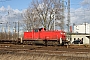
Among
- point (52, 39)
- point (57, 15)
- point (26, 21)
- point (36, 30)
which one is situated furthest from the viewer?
point (26, 21)

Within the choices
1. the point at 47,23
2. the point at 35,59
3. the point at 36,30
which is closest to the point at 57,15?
the point at 47,23

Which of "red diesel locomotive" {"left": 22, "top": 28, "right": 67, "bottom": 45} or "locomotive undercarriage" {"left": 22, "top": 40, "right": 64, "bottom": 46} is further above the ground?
"red diesel locomotive" {"left": 22, "top": 28, "right": 67, "bottom": 45}

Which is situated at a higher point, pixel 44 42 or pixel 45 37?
pixel 45 37

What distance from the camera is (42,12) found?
62.4 metres

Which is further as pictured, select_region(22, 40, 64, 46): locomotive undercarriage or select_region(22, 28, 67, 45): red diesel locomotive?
select_region(22, 28, 67, 45): red diesel locomotive

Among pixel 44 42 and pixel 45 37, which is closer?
pixel 44 42

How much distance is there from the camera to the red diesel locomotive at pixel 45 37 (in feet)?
112

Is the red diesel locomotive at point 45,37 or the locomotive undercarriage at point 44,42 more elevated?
the red diesel locomotive at point 45,37

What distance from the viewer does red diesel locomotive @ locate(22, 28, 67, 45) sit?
112 feet

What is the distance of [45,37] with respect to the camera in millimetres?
36094

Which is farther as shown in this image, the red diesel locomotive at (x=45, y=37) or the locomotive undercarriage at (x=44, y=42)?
the red diesel locomotive at (x=45, y=37)

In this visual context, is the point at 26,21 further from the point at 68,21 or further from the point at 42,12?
the point at 68,21

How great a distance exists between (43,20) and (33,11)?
5331 mm

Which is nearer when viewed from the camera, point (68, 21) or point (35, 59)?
point (35, 59)
